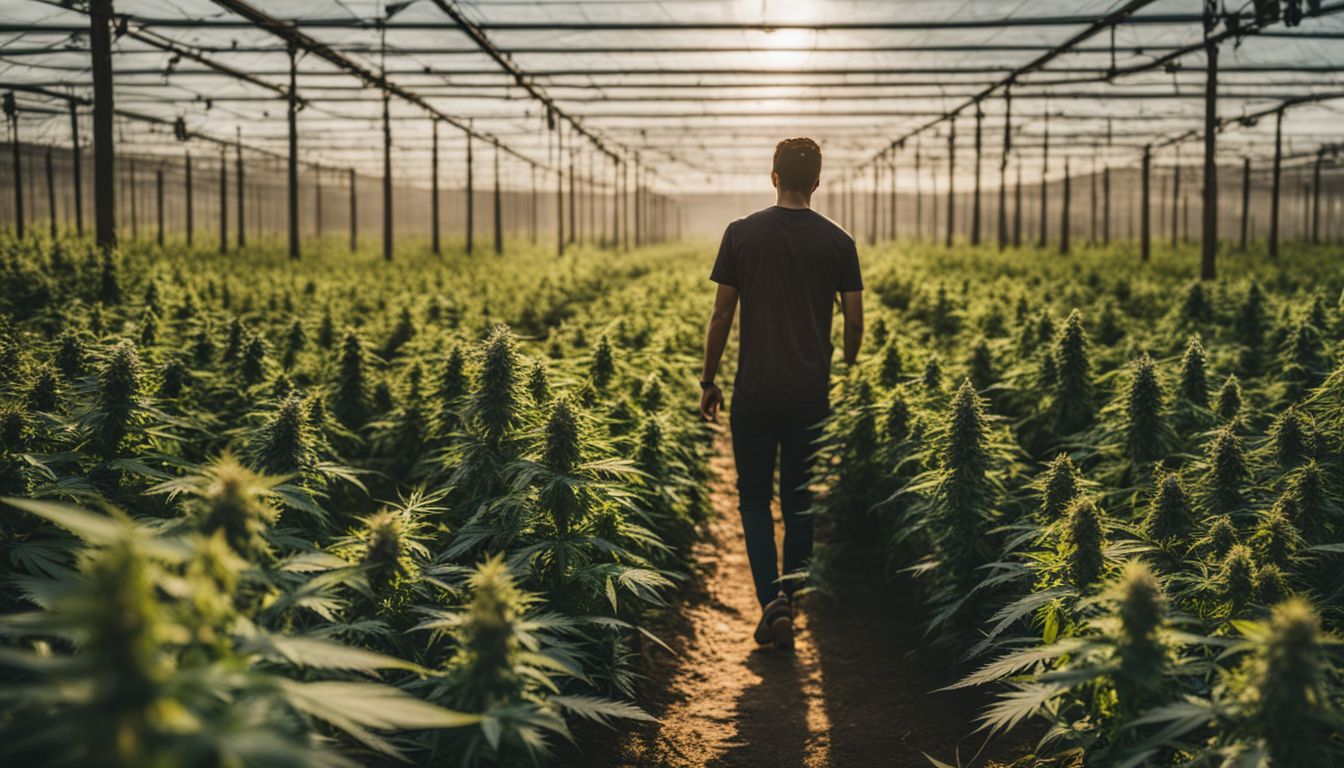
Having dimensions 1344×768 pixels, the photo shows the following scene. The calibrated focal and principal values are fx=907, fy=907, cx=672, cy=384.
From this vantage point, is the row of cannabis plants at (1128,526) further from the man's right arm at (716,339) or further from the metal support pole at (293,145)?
the metal support pole at (293,145)

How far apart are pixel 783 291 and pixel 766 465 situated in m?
0.83

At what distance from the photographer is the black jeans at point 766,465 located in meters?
4.25

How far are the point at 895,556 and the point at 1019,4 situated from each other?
38.2ft

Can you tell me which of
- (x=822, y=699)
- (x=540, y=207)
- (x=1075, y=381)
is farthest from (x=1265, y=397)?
(x=540, y=207)

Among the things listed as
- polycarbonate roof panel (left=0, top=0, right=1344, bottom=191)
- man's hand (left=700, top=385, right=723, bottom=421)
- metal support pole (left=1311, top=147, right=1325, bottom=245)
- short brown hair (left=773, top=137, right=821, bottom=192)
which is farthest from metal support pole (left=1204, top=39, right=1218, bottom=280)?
metal support pole (left=1311, top=147, right=1325, bottom=245)

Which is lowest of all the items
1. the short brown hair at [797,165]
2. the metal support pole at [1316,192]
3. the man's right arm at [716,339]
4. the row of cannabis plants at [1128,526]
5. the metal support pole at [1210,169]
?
the row of cannabis plants at [1128,526]

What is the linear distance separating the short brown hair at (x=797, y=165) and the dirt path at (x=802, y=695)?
2.25 metres

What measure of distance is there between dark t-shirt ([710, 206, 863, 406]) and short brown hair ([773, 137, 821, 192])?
0.12 meters

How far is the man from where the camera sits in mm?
4195

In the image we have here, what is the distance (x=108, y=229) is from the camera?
11.4 m

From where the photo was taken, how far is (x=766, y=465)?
14.3 ft

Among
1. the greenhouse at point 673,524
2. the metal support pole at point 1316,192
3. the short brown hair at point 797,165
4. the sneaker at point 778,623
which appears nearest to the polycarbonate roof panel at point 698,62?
the metal support pole at point 1316,192

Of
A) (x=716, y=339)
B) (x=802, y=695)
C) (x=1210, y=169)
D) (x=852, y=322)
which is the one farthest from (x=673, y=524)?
(x=1210, y=169)

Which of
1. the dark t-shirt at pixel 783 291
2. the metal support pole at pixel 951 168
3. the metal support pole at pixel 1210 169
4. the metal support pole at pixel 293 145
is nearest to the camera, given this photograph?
the dark t-shirt at pixel 783 291
